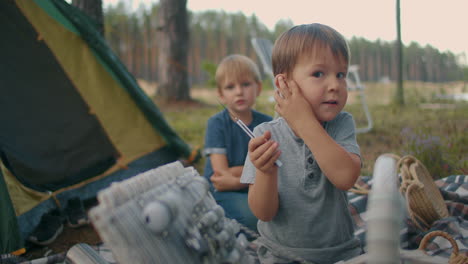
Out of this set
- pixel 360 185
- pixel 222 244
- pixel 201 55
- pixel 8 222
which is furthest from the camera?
pixel 201 55

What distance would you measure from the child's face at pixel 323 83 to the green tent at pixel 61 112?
6.43ft

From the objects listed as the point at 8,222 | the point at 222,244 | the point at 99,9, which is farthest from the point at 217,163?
the point at 99,9

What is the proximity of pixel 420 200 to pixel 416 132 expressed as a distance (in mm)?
1281

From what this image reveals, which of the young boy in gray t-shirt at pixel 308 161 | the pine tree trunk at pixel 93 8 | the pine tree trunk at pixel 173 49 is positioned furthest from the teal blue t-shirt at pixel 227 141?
the pine tree trunk at pixel 173 49

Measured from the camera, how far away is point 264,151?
98 cm

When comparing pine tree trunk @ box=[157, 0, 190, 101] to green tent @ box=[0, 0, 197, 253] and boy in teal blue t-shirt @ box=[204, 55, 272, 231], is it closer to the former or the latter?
green tent @ box=[0, 0, 197, 253]

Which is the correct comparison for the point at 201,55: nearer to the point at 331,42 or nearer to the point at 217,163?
the point at 217,163

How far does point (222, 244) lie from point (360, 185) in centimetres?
176

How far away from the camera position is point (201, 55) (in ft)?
37.8

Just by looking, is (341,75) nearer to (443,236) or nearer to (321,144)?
(321,144)

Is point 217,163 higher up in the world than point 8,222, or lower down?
higher up

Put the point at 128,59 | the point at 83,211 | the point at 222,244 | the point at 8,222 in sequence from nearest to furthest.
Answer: the point at 222,244 < the point at 8,222 < the point at 83,211 < the point at 128,59

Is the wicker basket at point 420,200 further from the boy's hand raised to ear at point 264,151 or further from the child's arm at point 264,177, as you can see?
the boy's hand raised to ear at point 264,151

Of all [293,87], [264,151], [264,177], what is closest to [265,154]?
[264,151]
